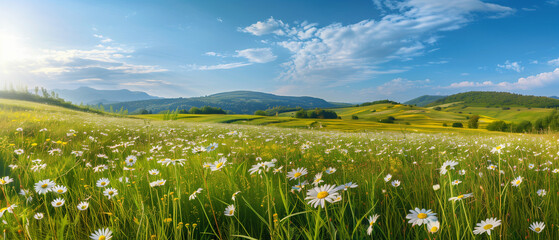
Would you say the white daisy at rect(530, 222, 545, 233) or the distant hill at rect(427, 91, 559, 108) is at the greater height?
the distant hill at rect(427, 91, 559, 108)

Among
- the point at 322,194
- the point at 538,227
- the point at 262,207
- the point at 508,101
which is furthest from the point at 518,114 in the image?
the point at 322,194

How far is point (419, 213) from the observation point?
1.44m

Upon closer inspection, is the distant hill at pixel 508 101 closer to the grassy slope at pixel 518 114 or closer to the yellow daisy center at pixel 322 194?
the grassy slope at pixel 518 114

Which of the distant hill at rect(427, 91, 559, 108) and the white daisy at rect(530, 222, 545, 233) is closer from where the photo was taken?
the white daisy at rect(530, 222, 545, 233)

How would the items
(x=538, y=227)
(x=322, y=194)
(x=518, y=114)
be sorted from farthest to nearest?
(x=518, y=114), (x=538, y=227), (x=322, y=194)

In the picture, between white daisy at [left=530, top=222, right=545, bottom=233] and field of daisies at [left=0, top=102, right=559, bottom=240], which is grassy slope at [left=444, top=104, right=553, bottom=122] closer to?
field of daisies at [left=0, top=102, right=559, bottom=240]

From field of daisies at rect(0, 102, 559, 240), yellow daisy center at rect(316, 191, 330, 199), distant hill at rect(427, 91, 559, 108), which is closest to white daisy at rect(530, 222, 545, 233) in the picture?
field of daisies at rect(0, 102, 559, 240)

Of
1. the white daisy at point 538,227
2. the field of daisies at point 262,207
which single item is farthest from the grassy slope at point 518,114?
the white daisy at point 538,227

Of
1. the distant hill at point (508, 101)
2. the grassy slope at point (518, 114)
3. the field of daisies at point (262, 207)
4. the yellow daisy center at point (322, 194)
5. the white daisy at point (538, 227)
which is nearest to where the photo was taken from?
the yellow daisy center at point (322, 194)

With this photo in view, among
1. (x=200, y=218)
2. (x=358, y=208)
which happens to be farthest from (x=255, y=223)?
(x=358, y=208)

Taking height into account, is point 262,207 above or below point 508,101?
below

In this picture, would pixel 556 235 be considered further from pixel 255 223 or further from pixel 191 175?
pixel 191 175

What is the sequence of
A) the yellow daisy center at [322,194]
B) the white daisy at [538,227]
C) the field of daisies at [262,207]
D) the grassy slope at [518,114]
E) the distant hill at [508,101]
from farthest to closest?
the distant hill at [508,101] < the grassy slope at [518,114] < the field of daisies at [262,207] < the white daisy at [538,227] < the yellow daisy center at [322,194]

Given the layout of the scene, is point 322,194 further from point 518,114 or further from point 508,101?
point 508,101
